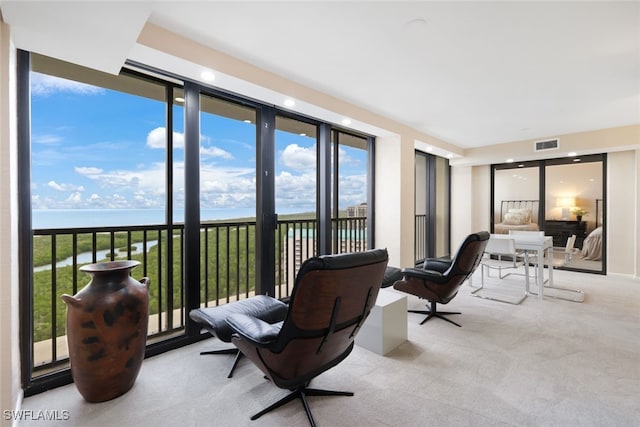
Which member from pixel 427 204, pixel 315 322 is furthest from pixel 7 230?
pixel 427 204

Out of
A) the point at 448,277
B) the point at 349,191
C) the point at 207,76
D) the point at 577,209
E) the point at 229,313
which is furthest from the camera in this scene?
the point at 577,209

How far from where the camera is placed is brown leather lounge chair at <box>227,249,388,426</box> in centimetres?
145

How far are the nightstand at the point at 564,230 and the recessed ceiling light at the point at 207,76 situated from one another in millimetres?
6580

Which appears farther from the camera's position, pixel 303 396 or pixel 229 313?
pixel 229 313

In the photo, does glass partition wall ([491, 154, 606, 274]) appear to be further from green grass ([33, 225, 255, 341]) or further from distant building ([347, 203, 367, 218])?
green grass ([33, 225, 255, 341])

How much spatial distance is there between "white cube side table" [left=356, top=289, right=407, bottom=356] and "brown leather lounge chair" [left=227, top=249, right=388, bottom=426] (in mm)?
790

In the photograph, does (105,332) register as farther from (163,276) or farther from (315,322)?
(315,322)

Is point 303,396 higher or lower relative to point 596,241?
lower

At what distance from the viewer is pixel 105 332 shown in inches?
72.7

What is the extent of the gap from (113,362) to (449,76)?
3.67 meters

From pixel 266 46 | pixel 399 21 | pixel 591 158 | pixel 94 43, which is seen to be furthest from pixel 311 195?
pixel 591 158

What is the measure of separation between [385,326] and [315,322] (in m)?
1.23

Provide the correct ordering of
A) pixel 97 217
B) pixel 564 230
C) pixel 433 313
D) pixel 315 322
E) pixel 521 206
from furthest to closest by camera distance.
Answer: pixel 521 206, pixel 564 230, pixel 433 313, pixel 97 217, pixel 315 322

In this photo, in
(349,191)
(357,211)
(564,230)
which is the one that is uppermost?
(349,191)
